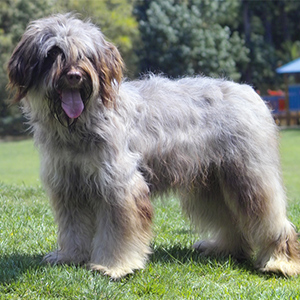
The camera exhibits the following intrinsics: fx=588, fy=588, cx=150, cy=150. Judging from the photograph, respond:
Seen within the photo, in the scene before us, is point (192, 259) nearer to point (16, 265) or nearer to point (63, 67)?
point (16, 265)

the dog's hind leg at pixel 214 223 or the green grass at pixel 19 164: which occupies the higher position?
the dog's hind leg at pixel 214 223

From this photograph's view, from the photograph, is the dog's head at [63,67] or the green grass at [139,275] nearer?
the green grass at [139,275]

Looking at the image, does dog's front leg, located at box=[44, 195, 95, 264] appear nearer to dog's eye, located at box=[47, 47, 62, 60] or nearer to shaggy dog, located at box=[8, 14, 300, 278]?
shaggy dog, located at box=[8, 14, 300, 278]

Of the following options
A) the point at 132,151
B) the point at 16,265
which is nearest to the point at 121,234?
the point at 132,151

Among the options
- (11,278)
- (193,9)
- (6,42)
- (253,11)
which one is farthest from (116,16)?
(11,278)

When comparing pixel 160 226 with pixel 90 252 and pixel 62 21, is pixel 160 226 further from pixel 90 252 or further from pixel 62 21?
pixel 62 21

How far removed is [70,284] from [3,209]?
275 centimetres

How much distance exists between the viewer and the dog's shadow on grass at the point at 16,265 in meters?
4.58

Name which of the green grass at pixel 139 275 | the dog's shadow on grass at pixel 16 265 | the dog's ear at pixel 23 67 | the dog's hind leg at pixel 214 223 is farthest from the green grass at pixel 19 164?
the dog's ear at pixel 23 67

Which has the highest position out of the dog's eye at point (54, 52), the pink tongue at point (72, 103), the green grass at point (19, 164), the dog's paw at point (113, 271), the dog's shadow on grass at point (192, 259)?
the dog's eye at point (54, 52)

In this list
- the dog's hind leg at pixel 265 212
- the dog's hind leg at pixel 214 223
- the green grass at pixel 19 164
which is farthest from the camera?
the green grass at pixel 19 164

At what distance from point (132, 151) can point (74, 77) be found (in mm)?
857

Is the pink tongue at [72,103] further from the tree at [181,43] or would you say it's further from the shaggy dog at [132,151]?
the tree at [181,43]

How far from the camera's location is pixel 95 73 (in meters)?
4.68
